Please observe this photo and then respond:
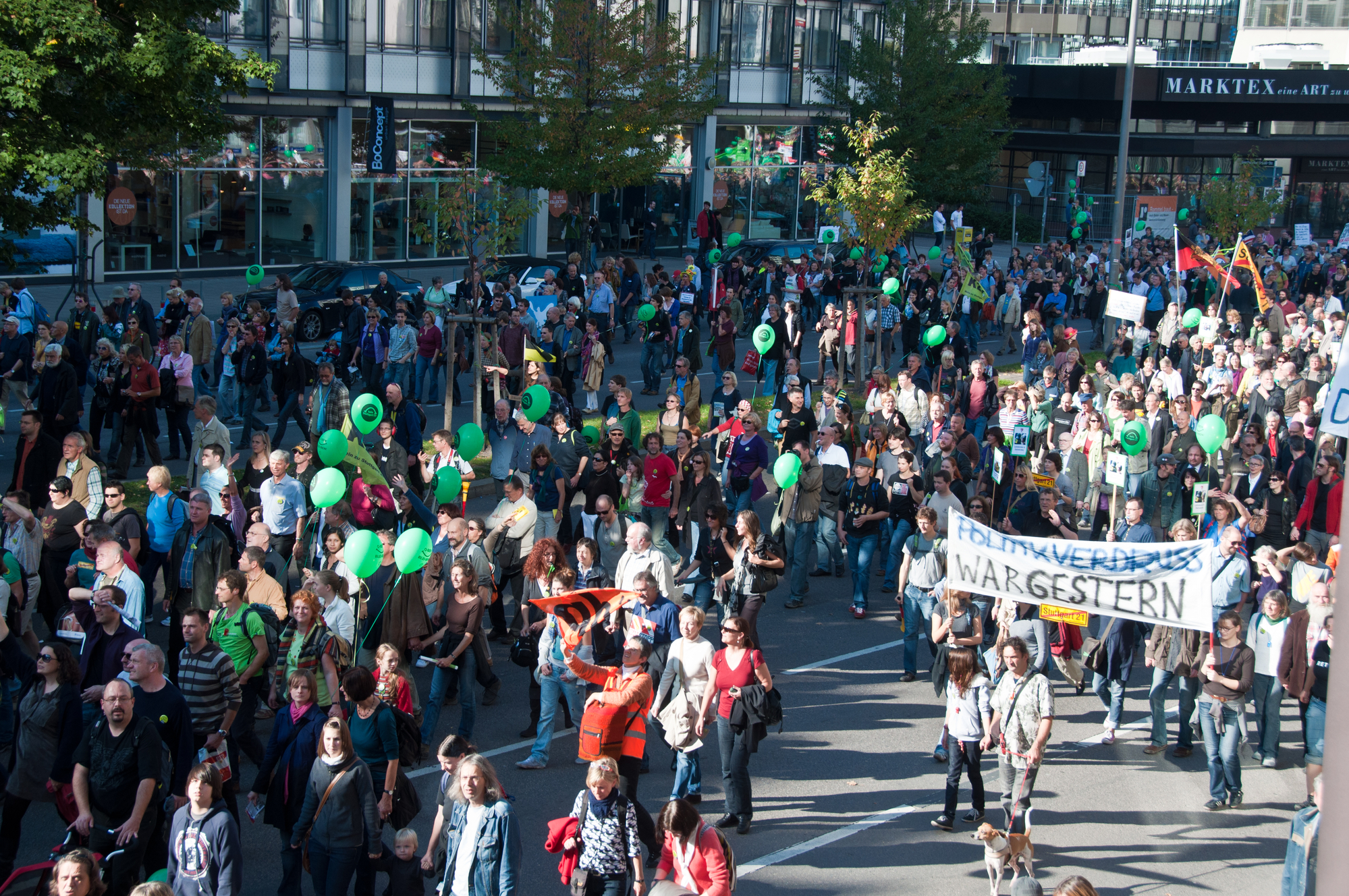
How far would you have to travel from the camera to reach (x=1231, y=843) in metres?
8.55

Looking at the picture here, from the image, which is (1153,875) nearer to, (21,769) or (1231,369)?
(21,769)

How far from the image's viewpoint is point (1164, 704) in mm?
9969

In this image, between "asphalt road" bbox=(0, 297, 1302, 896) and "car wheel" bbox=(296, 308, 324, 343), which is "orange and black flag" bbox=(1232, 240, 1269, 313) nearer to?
"asphalt road" bbox=(0, 297, 1302, 896)

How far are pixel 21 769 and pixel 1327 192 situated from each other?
58.3 m

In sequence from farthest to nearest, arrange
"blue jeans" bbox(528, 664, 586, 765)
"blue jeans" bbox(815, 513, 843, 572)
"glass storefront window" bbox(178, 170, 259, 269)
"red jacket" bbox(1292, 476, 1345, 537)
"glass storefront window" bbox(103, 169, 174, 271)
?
"glass storefront window" bbox(178, 170, 259, 269)
"glass storefront window" bbox(103, 169, 174, 271)
"blue jeans" bbox(815, 513, 843, 572)
"red jacket" bbox(1292, 476, 1345, 537)
"blue jeans" bbox(528, 664, 586, 765)

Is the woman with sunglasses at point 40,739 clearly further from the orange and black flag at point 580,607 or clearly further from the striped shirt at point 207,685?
the orange and black flag at point 580,607

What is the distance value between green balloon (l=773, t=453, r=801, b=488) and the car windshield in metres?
16.0

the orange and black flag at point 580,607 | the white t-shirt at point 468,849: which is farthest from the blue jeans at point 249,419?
the white t-shirt at point 468,849

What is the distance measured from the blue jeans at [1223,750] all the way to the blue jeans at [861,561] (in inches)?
155

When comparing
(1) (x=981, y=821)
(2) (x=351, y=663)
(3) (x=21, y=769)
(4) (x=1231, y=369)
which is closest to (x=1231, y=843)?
(1) (x=981, y=821)

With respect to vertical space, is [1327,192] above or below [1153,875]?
above

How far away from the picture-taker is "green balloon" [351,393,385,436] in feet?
43.4

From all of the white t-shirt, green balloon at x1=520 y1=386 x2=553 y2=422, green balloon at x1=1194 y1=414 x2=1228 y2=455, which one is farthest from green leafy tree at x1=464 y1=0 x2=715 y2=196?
the white t-shirt

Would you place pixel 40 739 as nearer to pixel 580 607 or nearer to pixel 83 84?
pixel 580 607
